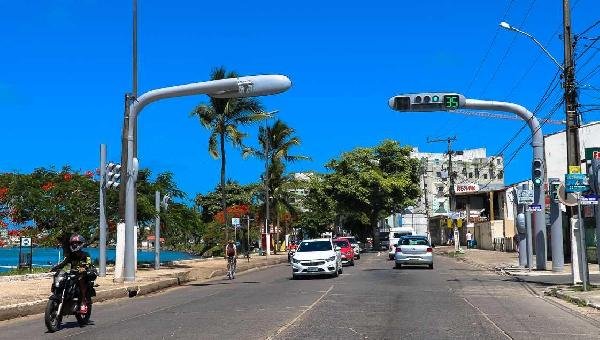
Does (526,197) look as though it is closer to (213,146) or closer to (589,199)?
(589,199)

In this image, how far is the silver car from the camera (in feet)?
104

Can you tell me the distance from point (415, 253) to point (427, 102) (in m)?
10.6

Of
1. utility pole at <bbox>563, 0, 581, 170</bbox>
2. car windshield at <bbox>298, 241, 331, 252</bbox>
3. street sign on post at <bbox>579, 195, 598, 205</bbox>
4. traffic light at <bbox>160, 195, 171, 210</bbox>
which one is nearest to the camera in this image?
street sign on post at <bbox>579, 195, 598, 205</bbox>

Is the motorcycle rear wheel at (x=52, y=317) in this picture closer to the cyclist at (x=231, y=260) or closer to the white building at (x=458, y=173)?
the cyclist at (x=231, y=260)

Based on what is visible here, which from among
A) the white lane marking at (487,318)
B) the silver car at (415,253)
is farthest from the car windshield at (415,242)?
the white lane marking at (487,318)

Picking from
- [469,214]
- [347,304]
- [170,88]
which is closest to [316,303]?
[347,304]

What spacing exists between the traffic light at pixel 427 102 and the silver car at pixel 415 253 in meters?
10.0

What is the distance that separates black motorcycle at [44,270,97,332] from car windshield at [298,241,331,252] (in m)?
15.5

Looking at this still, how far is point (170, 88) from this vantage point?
2139cm

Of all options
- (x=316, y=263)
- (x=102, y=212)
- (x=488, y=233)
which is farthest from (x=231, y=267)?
(x=488, y=233)

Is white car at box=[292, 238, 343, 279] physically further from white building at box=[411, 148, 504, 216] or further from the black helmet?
white building at box=[411, 148, 504, 216]

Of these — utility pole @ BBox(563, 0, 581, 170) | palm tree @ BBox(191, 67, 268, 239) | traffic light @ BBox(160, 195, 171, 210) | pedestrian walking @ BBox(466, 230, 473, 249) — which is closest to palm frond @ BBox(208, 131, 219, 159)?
palm tree @ BBox(191, 67, 268, 239)

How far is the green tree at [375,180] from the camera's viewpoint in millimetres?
66812

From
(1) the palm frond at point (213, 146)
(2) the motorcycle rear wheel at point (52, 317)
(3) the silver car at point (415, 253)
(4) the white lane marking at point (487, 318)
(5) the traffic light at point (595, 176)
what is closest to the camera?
(4) the white lane marking at point (487, 318)
